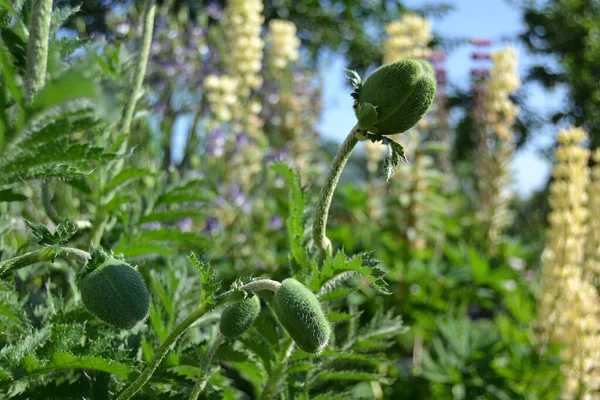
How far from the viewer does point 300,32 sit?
31.1 ft

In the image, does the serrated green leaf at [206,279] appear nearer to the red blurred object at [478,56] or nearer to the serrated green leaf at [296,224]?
the serrated green leaf at [296,224]

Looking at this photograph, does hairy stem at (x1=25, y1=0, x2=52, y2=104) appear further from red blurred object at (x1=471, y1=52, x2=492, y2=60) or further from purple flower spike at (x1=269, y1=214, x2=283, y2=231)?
red blurred object at (x1=471, y1=52, x2=492, y2=60)

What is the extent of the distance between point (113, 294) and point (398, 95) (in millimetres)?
228

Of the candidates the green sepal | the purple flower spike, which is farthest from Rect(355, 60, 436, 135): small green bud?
the purple flower spike

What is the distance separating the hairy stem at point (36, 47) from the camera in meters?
0.41

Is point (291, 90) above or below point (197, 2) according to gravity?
below

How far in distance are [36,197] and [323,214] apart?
1.12m

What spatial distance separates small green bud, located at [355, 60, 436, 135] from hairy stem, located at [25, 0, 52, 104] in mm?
214

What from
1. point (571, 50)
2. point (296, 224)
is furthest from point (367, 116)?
point (571, 50)

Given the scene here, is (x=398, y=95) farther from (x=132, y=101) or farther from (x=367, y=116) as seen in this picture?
(x=132, y=101)

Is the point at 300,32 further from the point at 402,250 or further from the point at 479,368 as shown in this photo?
the point at 479,368

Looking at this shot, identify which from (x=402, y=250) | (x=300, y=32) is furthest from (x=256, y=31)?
(x=300, y=32)

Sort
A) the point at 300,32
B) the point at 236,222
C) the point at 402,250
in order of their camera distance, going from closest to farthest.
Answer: the point at 402,250, the point at 236,222, the point at 300,32

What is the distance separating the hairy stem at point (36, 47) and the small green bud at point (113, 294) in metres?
0.12
